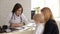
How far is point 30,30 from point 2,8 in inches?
74.8

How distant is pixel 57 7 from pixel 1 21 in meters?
1.80

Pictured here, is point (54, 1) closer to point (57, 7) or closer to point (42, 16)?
point (57, 7)

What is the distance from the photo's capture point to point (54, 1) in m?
4.72

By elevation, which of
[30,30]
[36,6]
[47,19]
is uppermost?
[36,6]

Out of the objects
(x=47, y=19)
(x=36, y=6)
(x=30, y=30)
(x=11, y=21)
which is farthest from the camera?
(x=36, y=6)

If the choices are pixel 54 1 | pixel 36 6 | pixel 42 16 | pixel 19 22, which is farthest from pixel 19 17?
pixel 54 1

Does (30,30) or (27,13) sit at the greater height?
(27,13)

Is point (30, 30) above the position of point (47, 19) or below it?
below

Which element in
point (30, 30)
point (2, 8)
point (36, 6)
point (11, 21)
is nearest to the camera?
point (30, 30)

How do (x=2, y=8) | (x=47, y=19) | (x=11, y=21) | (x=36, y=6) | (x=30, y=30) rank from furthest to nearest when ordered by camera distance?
(x=36, y=6) → (x=2, y=8) → (x=11, y=21) → (x=30, y=30) → (x=47, y=19)

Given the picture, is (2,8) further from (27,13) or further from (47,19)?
(47,19)

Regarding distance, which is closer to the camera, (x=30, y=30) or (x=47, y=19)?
(x=47, y=19)

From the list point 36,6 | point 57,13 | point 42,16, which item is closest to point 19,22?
point 42,16

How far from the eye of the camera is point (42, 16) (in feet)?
7.57
